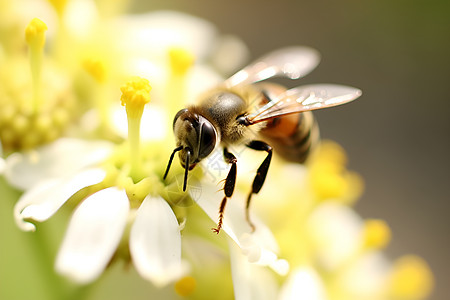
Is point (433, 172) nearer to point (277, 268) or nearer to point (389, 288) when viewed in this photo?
point (389, 288)

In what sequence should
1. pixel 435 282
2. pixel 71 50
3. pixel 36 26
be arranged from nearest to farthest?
pixel 36 26 < pixel 71 50 < pixel 435 282

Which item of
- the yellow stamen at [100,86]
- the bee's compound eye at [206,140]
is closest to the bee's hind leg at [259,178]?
the bee's compound eye at [206,140]

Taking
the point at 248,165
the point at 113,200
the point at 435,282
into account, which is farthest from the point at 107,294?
the point at 435,282

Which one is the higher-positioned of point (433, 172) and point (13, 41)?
point (13, 41)

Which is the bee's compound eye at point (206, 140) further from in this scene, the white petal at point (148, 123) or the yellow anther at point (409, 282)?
the yellow anther at point (409, 282)

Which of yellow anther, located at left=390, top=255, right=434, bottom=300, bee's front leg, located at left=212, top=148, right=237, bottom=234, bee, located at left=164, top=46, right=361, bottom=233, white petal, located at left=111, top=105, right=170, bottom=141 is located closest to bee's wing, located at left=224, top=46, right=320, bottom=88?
bee, located at left=164, top=46, right=361, bottom=233

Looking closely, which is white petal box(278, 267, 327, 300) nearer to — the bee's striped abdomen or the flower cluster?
the flower cluster
